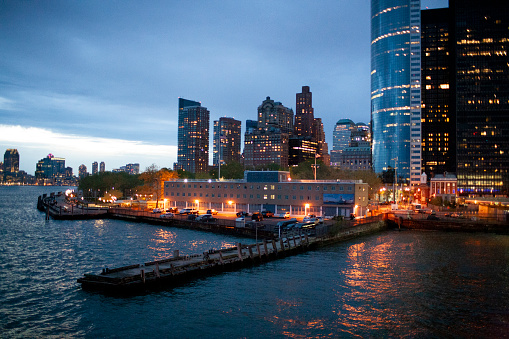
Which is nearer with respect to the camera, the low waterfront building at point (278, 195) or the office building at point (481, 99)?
the low waterfront building at point (278, 195)

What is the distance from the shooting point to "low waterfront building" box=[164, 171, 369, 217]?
8038cm

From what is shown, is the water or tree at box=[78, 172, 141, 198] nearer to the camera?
the water

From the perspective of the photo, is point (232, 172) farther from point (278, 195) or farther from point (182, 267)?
point (182, 267)

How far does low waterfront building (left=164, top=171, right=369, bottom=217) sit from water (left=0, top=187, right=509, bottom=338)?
26.3 meters

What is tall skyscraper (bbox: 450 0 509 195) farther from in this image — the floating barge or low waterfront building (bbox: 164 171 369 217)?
the floating barge

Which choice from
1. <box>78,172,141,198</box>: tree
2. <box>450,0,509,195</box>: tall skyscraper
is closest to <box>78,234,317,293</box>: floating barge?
<box>78,172,141,198</box>: tree

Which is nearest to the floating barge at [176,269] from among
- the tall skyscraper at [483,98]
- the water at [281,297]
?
the water at [281,297]

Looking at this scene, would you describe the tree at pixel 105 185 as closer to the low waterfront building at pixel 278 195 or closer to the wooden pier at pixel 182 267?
the low waterfront building at pixel 278 195

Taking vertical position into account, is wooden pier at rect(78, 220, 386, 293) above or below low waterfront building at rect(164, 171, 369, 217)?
below

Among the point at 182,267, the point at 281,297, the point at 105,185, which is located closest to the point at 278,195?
the point at 182,267

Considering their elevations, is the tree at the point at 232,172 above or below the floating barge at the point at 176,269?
above

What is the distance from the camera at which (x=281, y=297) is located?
3148 cm

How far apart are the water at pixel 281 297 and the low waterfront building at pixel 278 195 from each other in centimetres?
2634

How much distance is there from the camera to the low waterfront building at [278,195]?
80.4 metres
